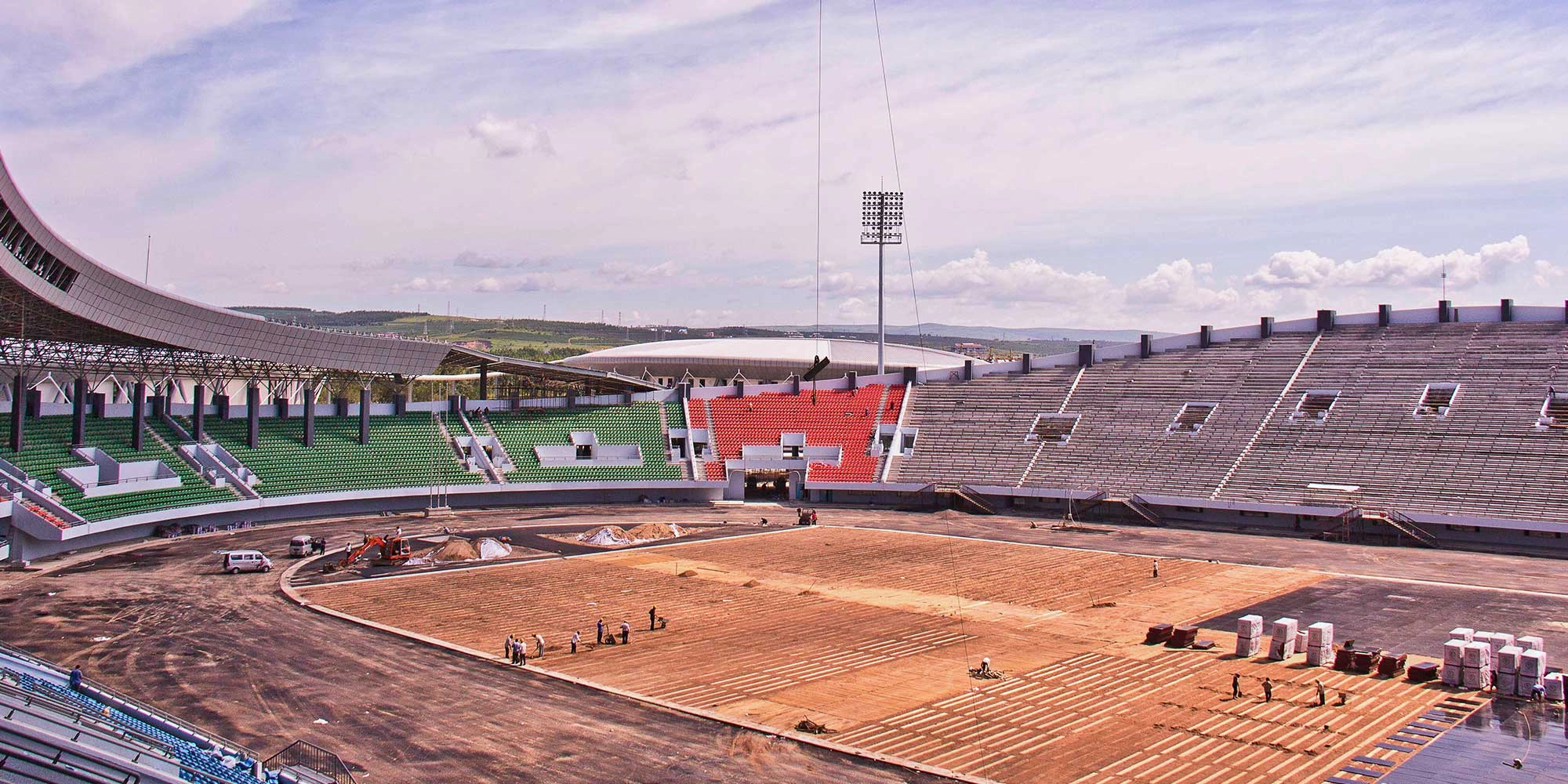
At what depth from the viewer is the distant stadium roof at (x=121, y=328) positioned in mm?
44031

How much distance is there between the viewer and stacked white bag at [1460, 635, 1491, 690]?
3028cm

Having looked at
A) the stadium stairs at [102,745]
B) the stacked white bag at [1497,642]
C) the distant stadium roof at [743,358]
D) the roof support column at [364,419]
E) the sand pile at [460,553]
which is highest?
the distant stadium roof at [743,358]

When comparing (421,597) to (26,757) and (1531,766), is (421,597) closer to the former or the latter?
(26,757)

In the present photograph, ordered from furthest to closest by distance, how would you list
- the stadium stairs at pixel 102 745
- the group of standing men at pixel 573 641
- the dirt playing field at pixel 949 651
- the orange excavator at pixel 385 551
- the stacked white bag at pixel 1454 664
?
the orange excavator at pixel 385 551, the group of standing men at pixel 573 641, the stacked white bag at pixel 1454 664, the dirt playing field at pixel 949 651, the stadium stairs at pixel 102 745

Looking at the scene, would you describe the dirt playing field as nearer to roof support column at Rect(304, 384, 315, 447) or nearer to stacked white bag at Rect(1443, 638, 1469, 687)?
stacked white bag at Rect(1443, 638, 1469, 687)

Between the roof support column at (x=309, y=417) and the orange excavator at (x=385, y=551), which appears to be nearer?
the orange excavator at (x=385, y=551)

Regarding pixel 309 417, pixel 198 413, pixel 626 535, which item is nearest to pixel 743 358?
pixel 309 417

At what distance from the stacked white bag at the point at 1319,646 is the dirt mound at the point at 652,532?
3429cm

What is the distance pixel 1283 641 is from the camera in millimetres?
34250

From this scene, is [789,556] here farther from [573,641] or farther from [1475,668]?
[1475,668]

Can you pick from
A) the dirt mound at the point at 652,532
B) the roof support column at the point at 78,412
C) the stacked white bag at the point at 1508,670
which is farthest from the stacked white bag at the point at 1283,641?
the roof support column at the point at 78,412

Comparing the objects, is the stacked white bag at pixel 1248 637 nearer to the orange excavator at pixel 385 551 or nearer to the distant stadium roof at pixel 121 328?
the orange excavator at pixel 385 551

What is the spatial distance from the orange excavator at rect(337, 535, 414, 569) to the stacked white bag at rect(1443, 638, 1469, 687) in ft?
131

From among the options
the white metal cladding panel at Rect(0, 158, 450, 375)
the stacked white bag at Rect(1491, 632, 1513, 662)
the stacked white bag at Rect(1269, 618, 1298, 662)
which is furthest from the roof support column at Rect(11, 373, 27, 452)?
the stacked white bag at Rect(1491, 632, 1513, 662)
